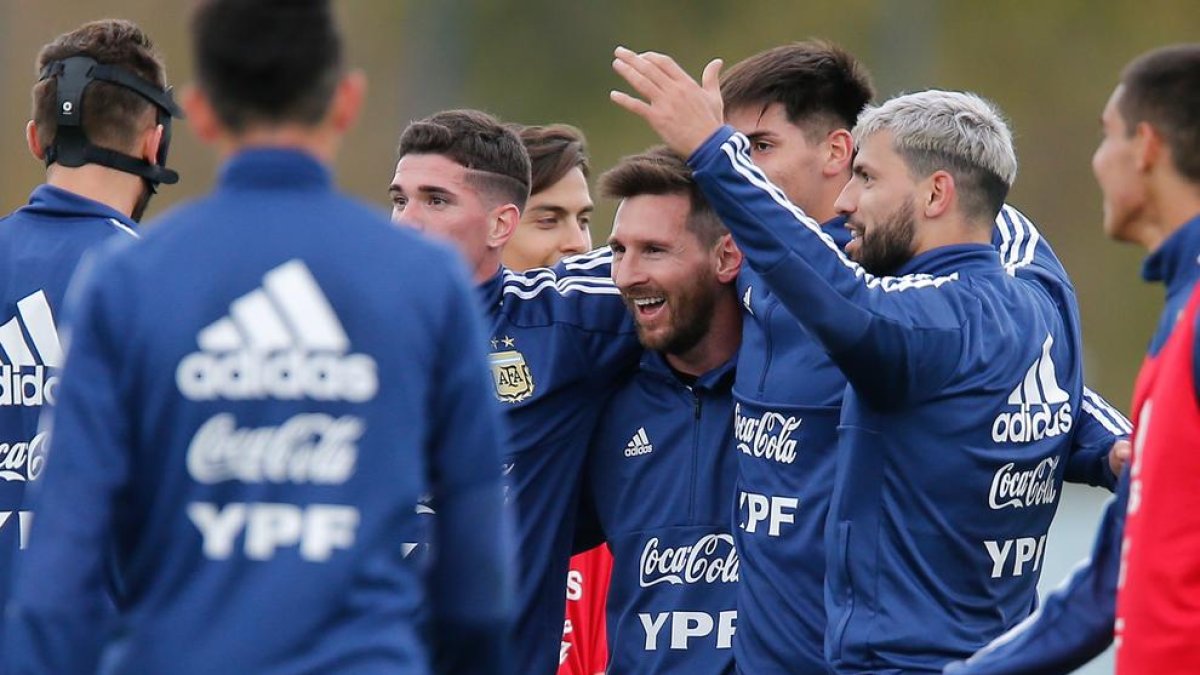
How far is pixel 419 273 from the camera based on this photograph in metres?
3.12

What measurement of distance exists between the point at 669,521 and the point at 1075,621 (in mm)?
1797

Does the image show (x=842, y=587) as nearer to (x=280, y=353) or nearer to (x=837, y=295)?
(x=837, y=295)

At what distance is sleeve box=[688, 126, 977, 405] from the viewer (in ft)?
15.1

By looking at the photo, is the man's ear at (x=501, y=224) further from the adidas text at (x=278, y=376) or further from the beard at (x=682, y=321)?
the adidas text at (x=278, y=376)

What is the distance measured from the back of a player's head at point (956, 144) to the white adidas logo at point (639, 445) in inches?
Answer: 44.0

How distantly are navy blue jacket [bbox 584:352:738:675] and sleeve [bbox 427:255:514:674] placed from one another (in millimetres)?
2282

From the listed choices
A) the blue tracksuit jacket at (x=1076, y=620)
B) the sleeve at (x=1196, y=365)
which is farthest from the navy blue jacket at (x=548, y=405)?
the sleeve at (x=1196, y=365)

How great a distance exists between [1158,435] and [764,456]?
1.72m

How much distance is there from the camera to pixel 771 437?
5133 mm

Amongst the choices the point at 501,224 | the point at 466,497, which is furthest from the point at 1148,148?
the point at 501,224

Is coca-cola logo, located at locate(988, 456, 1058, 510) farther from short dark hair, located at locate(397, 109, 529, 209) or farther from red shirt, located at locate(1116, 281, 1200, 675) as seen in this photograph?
short dark hair, located at locate(397, 109, 529, 209)

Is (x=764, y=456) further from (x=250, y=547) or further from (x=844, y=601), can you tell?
(x=250, y=547)

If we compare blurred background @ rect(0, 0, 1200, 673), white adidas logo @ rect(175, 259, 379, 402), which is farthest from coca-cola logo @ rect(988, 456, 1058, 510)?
blurred background @ rect(0, 0, 1200, 673)

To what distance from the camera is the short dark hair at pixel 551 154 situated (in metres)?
7.35
